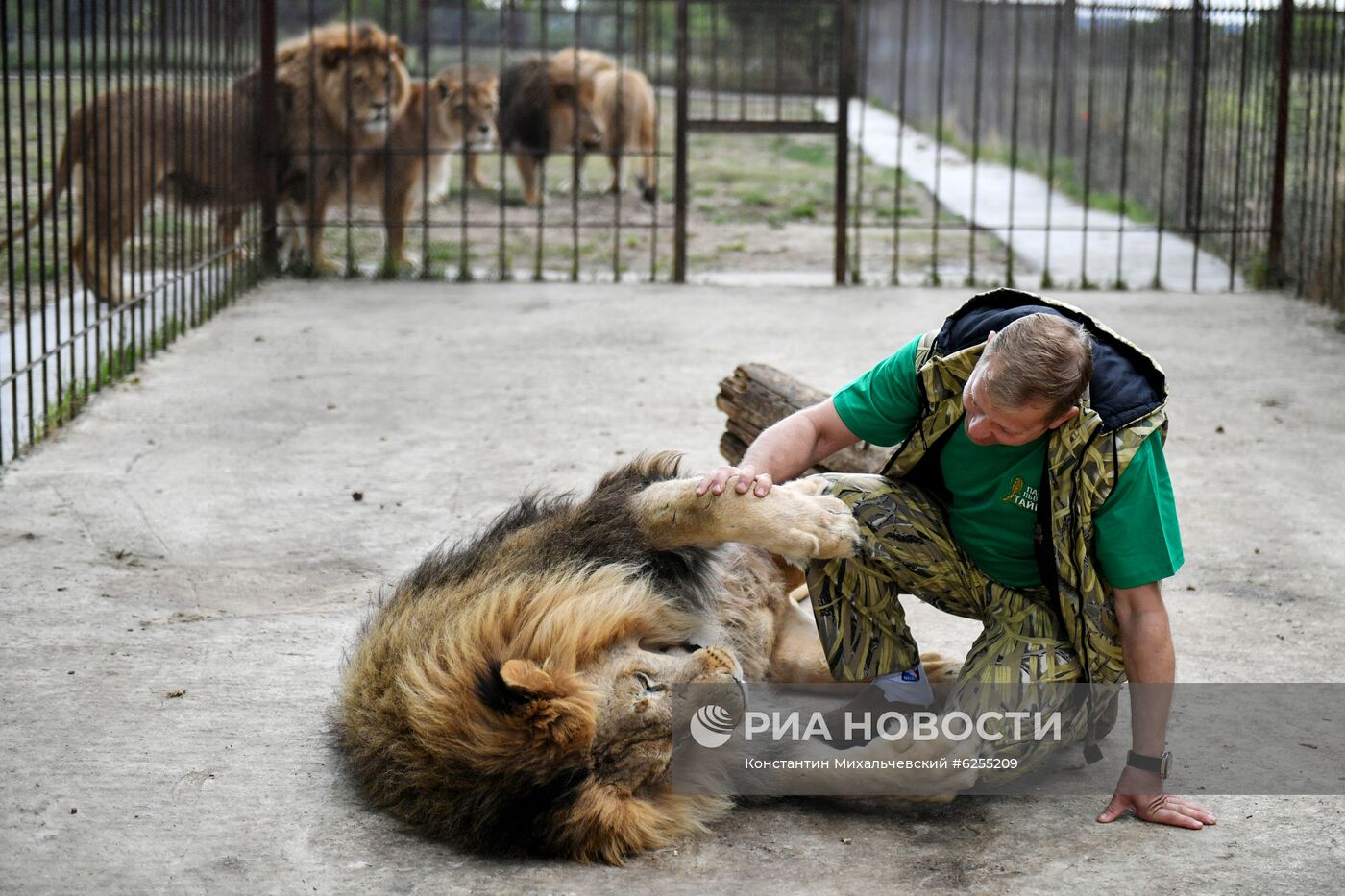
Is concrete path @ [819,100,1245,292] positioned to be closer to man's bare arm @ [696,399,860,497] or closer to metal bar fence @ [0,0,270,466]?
metal bar fence @ [0,0,270,466]

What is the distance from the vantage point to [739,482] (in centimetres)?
309

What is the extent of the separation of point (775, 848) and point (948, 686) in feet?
2.47

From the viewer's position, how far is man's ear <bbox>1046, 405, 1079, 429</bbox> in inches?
113

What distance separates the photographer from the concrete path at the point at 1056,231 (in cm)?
1012

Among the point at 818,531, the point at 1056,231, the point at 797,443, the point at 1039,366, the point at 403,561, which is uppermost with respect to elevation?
the point at 1056,231

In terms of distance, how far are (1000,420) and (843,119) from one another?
7161 millimetres

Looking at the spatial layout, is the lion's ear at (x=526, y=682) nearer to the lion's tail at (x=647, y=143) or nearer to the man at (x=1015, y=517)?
the man at (x=1015, y=517)

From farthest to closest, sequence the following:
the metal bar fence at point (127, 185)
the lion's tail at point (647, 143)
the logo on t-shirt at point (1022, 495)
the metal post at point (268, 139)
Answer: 1. the lion's tail at point (647, 143)
2. the metal post at point (268, 139)
3. the metal bar fence at point (127, 185)
4. the logo on t-shirt at point (1022, 495)

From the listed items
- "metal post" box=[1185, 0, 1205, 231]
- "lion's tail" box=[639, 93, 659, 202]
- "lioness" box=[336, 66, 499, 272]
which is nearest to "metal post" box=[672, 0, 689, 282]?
"lioness" box=[336, 66, 499, 272]

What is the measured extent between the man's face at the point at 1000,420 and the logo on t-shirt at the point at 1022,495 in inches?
5.8

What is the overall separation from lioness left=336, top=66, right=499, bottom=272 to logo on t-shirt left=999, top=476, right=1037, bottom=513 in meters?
7.12

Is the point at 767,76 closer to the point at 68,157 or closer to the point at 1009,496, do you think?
the point at 68,157

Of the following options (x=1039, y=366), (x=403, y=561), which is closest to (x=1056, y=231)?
(x=403, y=561)

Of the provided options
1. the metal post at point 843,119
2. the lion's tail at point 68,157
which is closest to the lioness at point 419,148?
the lion's tail at point 68,157
